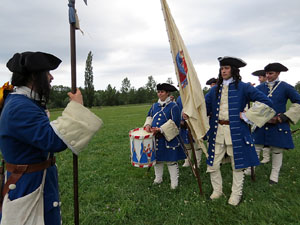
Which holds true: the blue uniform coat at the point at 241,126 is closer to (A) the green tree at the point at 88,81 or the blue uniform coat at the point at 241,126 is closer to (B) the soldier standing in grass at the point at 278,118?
(B) the soldier standing in grass at the point at 278,118

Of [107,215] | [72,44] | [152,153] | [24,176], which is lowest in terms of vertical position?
[107,215]

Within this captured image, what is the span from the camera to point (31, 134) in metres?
1.64

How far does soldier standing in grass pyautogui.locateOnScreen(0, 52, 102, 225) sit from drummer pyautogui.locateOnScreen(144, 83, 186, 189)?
2811mm

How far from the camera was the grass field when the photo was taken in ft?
11.5

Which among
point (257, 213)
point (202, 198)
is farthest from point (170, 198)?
point (257, 213)

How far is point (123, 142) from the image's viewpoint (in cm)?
975

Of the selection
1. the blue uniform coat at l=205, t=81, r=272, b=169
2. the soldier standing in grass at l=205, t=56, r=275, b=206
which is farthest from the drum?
the blue uniform coat at l=205, t=81, r=272, b=169

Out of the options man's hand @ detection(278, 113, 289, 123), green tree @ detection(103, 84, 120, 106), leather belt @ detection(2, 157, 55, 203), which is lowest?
leather belt @ detection(2, 157, 55, 203)

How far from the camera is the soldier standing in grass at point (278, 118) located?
4547 mm

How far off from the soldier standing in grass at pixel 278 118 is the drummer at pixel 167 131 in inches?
81.8

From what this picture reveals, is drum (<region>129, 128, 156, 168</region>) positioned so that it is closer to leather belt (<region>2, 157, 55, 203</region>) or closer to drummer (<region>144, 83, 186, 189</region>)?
drummer (<region>144, 83, 186, 189</region>)

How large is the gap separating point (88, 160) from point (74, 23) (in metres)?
5.65

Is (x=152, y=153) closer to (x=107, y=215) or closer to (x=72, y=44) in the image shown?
(x=107, y=215)

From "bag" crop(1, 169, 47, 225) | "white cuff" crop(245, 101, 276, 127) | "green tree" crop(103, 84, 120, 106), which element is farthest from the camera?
"green tree" crop(103, 84, 120, 106)
